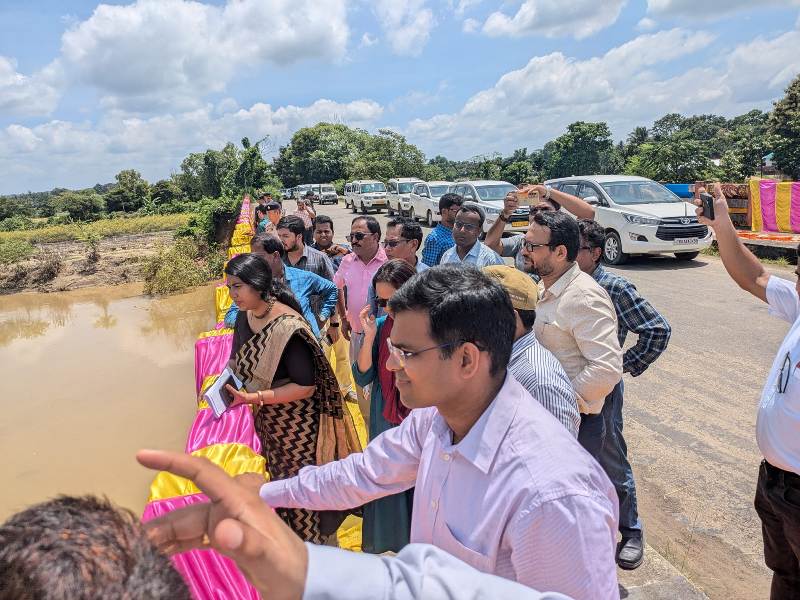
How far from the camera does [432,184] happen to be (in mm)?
20234

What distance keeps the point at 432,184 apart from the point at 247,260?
17.9m

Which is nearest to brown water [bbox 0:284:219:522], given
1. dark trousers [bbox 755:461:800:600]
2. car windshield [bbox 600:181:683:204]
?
dark trousers [bbox 755:461:800:600]

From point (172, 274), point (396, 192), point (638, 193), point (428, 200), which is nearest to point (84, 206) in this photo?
point (396, 192)

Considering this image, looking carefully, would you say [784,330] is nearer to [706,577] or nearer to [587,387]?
[706,577]

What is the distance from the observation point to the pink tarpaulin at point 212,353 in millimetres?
4301

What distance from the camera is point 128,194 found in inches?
1956

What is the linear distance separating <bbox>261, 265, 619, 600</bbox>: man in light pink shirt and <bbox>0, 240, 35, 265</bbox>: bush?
20.5m

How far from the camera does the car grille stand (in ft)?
33.7

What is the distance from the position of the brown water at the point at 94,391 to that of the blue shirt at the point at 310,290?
7.19ft

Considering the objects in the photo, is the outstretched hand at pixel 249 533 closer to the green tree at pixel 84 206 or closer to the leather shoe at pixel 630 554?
the leather shoe at pixel 630 554

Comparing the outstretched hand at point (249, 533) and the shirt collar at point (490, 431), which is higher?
the outstretched hand at point (249, 533)

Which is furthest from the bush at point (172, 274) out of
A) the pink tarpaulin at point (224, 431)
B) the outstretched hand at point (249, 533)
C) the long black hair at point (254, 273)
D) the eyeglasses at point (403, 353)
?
the outstretched hand at point (249, 533)

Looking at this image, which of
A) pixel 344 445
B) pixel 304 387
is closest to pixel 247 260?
pixel 304 387

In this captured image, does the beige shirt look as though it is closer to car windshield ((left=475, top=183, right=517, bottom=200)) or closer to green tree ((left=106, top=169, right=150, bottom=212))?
car windshield ((left=475, top=183, right=517, bottom=200))
